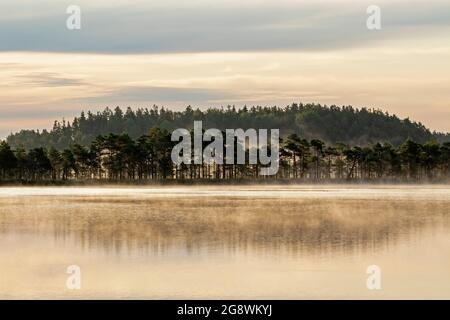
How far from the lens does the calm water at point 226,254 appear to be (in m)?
22.5

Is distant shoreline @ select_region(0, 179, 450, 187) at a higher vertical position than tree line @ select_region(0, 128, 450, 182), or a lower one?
lower

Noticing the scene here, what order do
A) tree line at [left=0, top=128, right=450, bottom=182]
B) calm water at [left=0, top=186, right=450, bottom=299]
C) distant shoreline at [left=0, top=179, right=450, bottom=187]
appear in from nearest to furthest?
calm water at [left=0, top=186, right=450, bottom=299] < distant shoreline at [left=0, top=179, right=450, bottom=187] < tree line at [left=0, top=128, right=450, bottom=182]

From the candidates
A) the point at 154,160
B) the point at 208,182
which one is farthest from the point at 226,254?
the point at 154,160

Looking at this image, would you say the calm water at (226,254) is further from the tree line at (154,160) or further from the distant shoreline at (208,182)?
the tree line at (154,160)

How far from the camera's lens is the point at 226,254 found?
1141 inches

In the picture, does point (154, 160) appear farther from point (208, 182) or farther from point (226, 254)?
point (226, 254)

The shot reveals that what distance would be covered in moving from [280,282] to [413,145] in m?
137

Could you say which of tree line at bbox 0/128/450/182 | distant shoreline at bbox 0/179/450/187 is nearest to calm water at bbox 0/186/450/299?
distant shoreline at bbox 0/179/450/187

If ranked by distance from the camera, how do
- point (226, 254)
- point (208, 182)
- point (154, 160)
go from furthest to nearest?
point (154, 160) → point (208, 182) → point (226, 254)

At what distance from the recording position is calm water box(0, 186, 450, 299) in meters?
22.5

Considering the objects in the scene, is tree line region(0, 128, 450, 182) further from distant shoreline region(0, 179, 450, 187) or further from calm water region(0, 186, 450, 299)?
calm water region(0, 186, 450, 299)

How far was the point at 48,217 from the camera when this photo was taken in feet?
151
